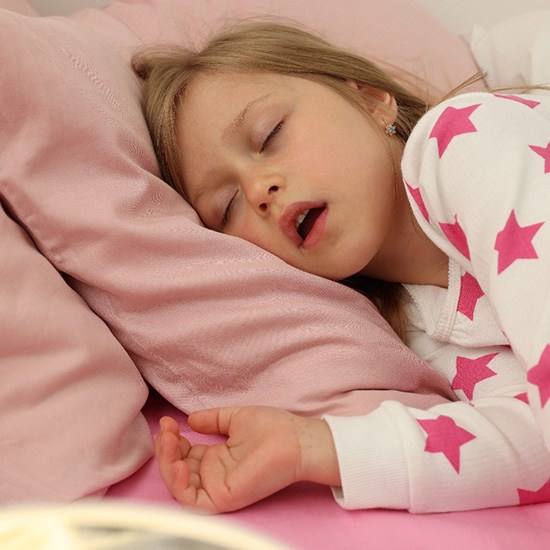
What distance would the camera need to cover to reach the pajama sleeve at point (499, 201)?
0.69 meters

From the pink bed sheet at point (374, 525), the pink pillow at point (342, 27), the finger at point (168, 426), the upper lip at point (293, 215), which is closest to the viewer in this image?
the pink bed sheet at point (374, 525)

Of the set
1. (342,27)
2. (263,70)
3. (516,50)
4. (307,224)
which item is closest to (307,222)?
(307,224)

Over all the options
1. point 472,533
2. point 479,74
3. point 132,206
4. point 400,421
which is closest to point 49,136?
point 132,206

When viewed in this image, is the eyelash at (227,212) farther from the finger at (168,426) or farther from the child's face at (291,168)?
the finger at (168,426)

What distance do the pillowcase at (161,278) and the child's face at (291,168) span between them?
79 millimetres

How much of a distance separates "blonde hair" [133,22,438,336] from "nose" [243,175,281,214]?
0.40 ft

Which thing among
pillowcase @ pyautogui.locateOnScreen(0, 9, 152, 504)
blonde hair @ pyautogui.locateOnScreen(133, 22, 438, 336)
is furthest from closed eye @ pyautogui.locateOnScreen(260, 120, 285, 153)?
pillowcase @ pyautogui.locateOnScreen(0, 9, 152, 504)

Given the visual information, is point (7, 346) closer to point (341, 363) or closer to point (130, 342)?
point (130, 342)

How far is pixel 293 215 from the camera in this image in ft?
3.05

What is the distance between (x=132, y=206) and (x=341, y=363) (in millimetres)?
281

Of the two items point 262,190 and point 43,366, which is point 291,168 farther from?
point 43,366

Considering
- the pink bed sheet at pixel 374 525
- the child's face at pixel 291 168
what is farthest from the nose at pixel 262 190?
the pink bed sheet at pixel 374 525

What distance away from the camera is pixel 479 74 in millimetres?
1234

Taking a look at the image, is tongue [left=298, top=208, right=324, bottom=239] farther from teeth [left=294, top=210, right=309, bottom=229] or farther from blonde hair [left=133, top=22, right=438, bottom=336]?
blonde hair [left=133, top=22, right=438, bottom=336]
